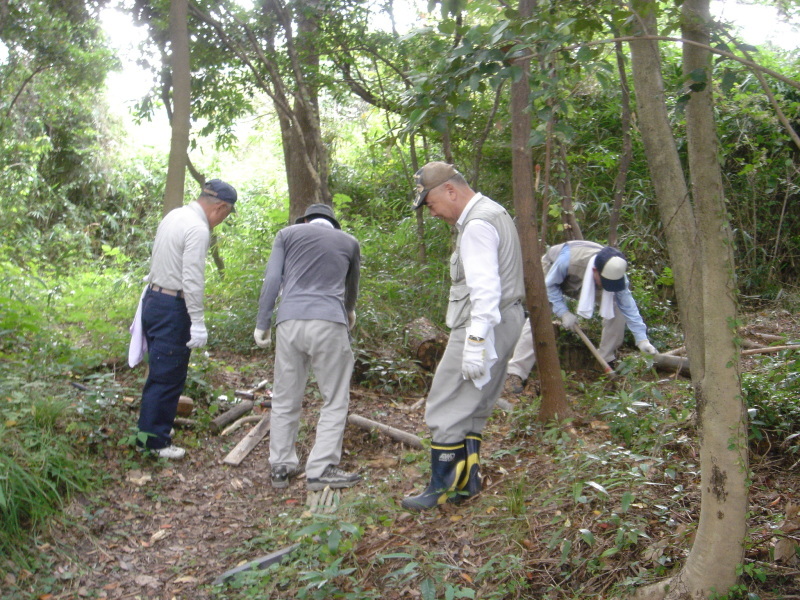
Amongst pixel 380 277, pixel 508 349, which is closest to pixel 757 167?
pixel 380 277

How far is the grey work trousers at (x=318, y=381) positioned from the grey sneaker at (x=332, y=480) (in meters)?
0.03

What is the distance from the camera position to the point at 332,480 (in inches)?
194

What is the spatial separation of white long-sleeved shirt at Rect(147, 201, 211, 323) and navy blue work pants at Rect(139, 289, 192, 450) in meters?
0.14

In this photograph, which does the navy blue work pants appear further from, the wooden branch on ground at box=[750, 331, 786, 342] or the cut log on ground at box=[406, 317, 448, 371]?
the wooden branch on ground at box=[750, 331, 786, 342]

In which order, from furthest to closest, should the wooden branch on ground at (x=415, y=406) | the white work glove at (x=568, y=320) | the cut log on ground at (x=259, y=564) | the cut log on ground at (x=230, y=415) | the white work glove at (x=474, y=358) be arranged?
the white work glove at (x=568, y=320) < the wooden branch on ground at (x=415, y=406) < the cut log on ground at (x=230, y=415) < the white work glove at (x=474, y=358) < the cut log on ground at (x=259, y=564)

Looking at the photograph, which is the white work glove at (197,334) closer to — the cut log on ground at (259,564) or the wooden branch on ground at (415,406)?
the cut log on ground at (259,564)

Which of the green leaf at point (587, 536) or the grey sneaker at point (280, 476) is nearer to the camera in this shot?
the green leaf at point (587, 536)

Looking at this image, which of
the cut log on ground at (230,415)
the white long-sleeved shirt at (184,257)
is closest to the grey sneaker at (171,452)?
the cut log on ground at (230,415)

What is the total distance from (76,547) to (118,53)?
24.4ft

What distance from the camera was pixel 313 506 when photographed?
15.2 feet

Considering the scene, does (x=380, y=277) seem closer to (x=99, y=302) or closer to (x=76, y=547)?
(x=99, y=302)

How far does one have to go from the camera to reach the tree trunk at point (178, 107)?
244 inches

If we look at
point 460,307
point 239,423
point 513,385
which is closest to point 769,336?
point 513,385

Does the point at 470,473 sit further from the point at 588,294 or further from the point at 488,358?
the point at 588,294
